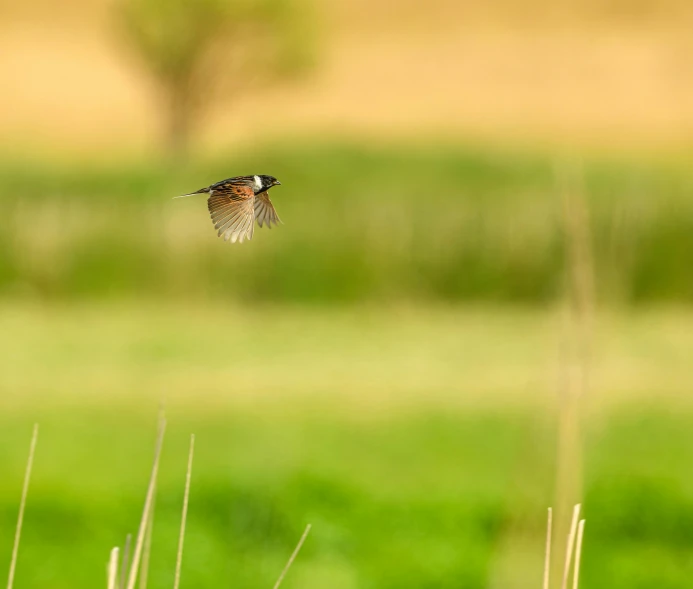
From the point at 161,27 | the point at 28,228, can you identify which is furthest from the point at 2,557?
the point at 161,27

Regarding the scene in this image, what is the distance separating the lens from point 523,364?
11000mm

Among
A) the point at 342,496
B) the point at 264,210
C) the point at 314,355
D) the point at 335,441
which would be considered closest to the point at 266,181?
the point at 264,210

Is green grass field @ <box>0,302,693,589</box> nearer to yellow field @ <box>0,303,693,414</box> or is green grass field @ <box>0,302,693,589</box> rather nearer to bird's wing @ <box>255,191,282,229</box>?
yellow field @ <box>0,303,693,414</box>

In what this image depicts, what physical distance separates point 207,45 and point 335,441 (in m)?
15.1

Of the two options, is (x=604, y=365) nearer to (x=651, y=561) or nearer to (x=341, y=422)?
(x=341, y=422)

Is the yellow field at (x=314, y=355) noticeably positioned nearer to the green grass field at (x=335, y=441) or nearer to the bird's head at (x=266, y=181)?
the green grass field at (x=335, y=441)

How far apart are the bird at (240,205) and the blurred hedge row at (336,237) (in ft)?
34.5

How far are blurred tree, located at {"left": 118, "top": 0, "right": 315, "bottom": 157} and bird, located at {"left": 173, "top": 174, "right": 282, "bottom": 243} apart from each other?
2097 centimetres

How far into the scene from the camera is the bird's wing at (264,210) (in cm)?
115

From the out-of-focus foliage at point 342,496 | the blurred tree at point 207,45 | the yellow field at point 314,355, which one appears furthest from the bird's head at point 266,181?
the blurred tree at point 207,45

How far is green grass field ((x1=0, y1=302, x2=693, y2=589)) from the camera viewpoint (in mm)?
6754

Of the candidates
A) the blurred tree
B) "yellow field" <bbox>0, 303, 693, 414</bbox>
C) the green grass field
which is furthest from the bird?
the blurred tree

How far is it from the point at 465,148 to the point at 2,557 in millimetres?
9178

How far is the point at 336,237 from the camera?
1221cm
